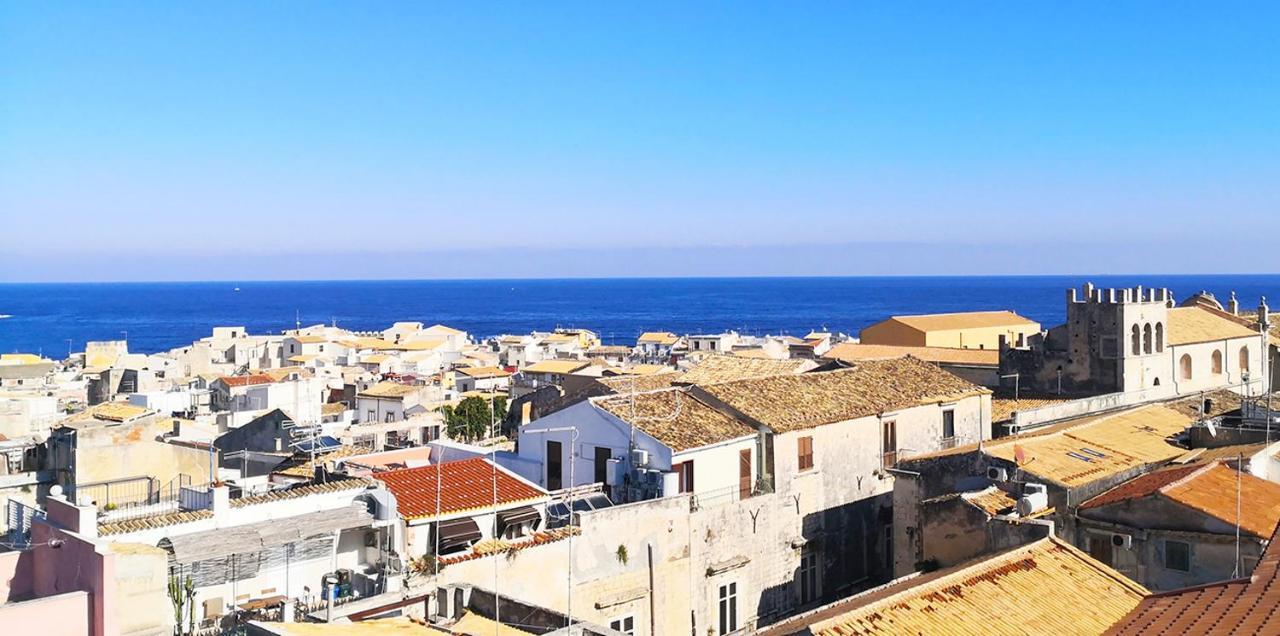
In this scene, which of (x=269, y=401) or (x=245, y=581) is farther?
(x=269, y=401)

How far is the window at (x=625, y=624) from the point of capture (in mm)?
18922

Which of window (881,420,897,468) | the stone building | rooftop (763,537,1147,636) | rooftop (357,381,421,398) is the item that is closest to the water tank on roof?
rooftop (763,537,1147,636)

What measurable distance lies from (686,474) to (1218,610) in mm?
13016

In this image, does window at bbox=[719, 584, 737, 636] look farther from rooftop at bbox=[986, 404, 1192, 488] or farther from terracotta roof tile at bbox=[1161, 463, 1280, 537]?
terracotta roof tile at bbox=[1161, 463, 1280, 537]

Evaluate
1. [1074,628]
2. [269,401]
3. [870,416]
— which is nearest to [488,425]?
[269,401]

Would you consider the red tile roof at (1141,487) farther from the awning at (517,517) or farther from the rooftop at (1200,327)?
the rooftop at (1200,327)

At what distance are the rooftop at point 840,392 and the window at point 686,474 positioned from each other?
210cm

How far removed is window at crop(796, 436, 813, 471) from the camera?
23.4 meters


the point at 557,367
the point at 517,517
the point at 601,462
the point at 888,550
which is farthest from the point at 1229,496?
the point at 557,367

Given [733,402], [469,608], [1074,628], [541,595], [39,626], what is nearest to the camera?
Result: [39,626]

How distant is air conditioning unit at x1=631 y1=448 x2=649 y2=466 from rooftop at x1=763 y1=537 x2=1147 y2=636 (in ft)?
19.7

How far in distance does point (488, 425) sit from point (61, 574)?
2938 centimetres

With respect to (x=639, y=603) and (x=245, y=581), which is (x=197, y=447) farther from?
(x=639, y=603)

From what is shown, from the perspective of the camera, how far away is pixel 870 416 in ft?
83.3
